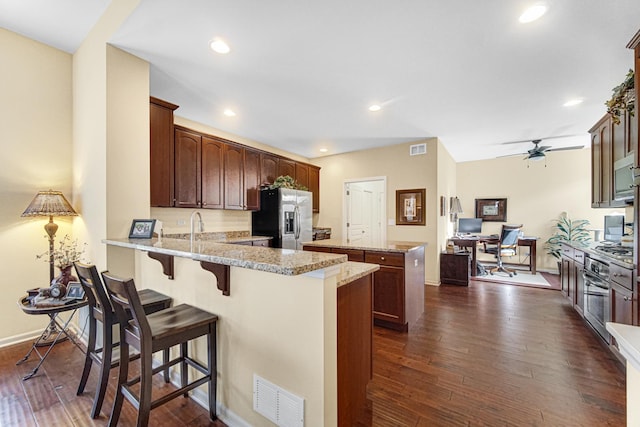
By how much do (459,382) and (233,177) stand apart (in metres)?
3.76

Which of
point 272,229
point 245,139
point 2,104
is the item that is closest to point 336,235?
point 272,229

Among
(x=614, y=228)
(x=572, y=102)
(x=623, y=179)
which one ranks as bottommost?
(x=614, y=228)

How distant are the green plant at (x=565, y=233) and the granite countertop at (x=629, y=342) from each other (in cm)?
629

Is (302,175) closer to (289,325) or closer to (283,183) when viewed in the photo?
(283,183)

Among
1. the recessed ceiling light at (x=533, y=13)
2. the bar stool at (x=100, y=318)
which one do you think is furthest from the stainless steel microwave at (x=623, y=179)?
the bar stool at (x=100, y=318)

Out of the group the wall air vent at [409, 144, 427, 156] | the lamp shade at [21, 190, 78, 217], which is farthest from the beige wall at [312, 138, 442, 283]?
the lamp shade at [21, 190, 78, 217]

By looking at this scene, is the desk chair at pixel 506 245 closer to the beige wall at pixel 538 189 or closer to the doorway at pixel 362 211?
the beige wall at pixel 538 189

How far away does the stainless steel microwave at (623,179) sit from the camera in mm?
2422

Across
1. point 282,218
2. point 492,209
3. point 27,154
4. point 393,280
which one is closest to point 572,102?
point 393,280

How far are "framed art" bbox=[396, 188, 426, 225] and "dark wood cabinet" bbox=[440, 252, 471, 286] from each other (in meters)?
0.80

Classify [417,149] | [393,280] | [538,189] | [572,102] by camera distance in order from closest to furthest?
1. [393,280]
2. [572,102]
3. [417,149]
4. [538,189]

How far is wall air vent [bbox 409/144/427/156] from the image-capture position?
4825 mm

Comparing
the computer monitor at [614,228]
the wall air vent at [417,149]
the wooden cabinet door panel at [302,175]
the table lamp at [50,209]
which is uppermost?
the wall air vent at [417,149]

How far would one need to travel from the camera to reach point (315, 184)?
606 cm
